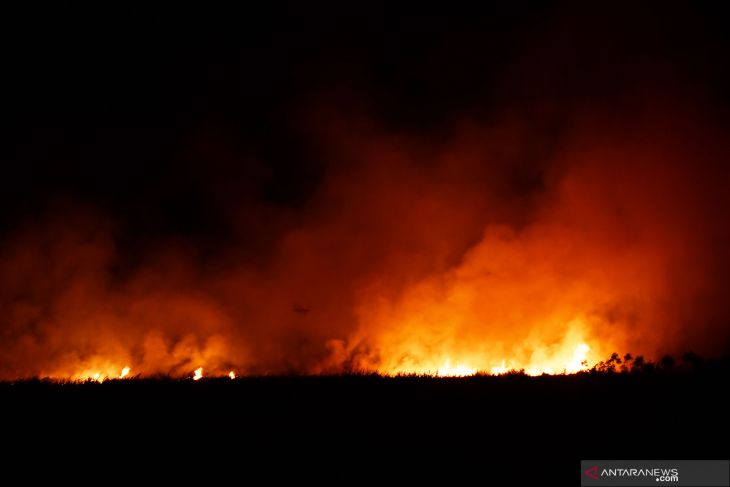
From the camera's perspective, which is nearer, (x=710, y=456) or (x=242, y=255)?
(x=710, y=456)

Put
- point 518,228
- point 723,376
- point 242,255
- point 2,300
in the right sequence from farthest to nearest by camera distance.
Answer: point 242,255 < point 2,300 < point 518,228 < point 723,376

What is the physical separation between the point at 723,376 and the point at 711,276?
9.64 m

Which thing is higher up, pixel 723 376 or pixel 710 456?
pixel 723 376

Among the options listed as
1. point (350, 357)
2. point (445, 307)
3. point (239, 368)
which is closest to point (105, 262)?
point (239, 368)

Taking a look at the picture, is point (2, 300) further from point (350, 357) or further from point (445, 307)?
point (445, 307)

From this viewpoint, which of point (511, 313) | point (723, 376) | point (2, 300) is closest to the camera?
point (723, 376)

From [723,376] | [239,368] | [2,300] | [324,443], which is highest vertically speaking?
[2,300]

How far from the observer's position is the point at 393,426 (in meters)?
6.17

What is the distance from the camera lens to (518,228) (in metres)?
15.6

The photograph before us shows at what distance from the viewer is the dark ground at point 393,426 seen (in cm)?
518

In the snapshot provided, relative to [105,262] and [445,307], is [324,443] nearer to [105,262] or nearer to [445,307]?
[445,307]

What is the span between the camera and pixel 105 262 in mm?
17500

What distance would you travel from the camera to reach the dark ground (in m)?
5.18

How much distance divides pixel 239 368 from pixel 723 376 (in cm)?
1338
